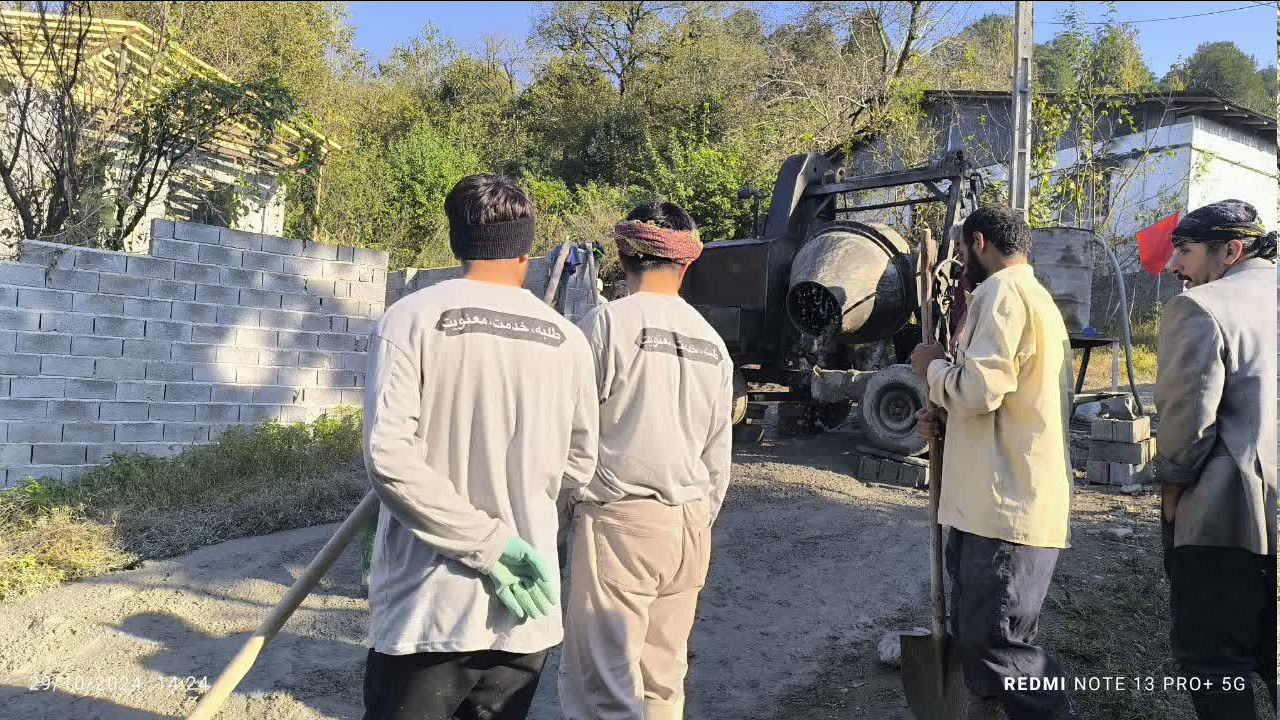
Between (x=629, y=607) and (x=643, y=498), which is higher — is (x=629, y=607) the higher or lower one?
the lower one

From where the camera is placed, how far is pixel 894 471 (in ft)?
22.0

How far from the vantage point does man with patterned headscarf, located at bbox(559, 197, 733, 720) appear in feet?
8.65

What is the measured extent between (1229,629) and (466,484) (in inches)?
94.3

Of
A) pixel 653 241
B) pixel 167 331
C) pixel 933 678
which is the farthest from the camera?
pixel 167 331

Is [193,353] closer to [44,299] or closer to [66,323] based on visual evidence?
[66,323]

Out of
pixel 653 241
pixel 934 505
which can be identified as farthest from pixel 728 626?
pixel 653 241

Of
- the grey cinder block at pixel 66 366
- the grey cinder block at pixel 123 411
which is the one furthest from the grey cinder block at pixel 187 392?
the grey cinder block at pixel 66 366

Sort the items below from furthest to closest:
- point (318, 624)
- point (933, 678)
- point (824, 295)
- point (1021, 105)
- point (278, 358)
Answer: point (1021, 105) → point (278, 358) → point (824, 295) → point (318, 624) → point (933, 678)

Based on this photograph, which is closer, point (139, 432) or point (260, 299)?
point (139, 432)

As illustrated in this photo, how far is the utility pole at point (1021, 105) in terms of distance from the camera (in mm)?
9844

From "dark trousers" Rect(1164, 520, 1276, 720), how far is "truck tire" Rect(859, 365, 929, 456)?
386cm

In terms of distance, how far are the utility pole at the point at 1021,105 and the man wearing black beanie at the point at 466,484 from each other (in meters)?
8.81

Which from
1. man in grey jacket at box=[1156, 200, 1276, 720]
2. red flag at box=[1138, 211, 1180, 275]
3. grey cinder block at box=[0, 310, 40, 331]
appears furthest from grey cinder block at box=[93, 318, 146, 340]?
red flag at box=[1138, 211, 1180, 275]

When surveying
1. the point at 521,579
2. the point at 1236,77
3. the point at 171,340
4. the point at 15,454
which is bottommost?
the point at 15,454
